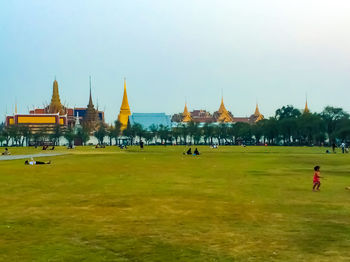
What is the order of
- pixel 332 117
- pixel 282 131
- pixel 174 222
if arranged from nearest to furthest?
pixel 174 222
pixel 332 117
pixel 282 131

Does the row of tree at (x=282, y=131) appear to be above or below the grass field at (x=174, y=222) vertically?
above

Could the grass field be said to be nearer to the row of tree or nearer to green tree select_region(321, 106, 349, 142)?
the row of tree

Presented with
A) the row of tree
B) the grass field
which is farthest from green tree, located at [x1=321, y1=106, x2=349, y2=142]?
the grass field

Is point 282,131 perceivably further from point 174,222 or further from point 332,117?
point 174,222

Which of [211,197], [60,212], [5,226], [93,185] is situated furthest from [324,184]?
[5,226]

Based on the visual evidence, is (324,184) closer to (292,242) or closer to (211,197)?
(211,197)

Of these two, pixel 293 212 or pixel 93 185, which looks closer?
pixel 293 212

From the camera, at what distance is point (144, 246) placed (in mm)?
11578

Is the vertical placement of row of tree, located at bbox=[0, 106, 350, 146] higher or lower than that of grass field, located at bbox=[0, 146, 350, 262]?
higher

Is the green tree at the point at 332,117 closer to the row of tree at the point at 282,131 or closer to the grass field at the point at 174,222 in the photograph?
the row of tree at the point at 282,131

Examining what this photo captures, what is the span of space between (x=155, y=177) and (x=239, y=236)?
17118 millimetres

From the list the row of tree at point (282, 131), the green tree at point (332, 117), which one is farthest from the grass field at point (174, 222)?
the green tree at point (332, 117)

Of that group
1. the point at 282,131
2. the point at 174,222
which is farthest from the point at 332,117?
the point at 174,222

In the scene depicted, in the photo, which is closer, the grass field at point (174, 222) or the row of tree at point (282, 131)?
the grass field at point (174, 222)
